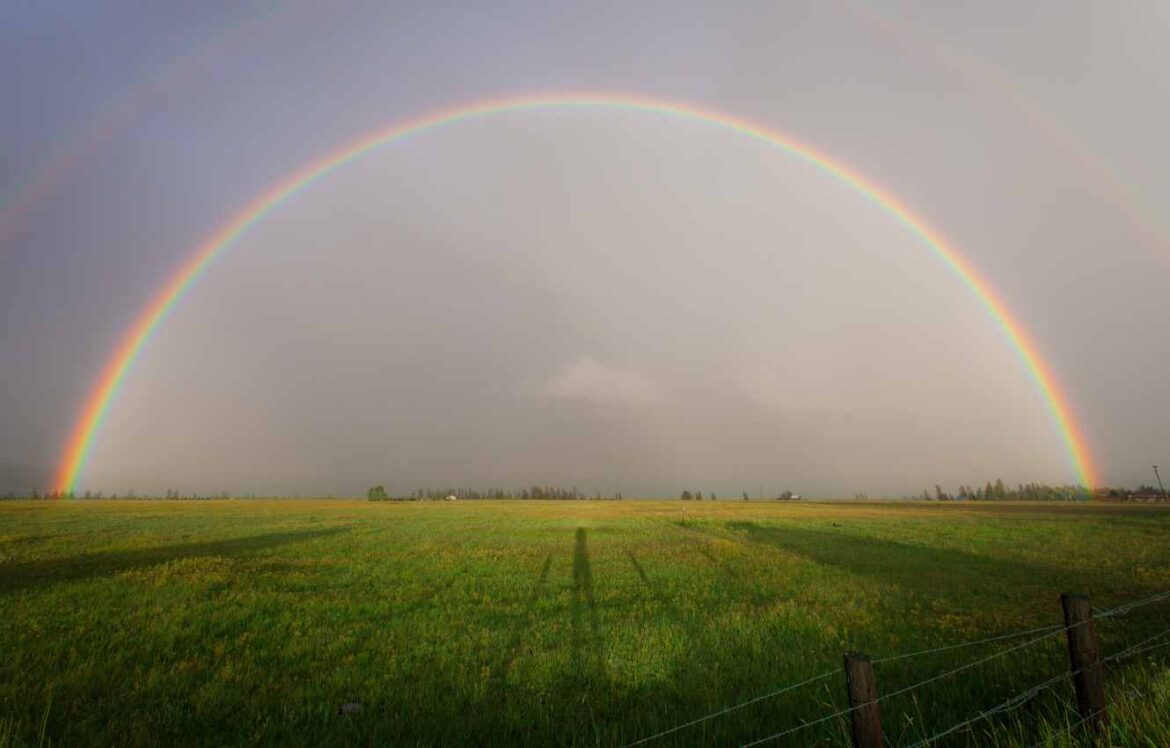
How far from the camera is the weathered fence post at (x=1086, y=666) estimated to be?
19.0 feet

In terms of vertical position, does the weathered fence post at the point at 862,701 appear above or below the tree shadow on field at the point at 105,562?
above

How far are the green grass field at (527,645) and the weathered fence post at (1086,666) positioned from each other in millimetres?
212

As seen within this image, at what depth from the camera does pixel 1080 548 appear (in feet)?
Result: 99.1

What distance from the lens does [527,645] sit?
456 inches

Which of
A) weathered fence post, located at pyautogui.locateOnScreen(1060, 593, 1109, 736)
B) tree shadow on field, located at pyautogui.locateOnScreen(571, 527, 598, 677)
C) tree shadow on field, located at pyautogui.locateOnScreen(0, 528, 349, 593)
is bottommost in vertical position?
tree shadow on field, located at pyautogui.locateOnScreen(571, 527, 598, 677)

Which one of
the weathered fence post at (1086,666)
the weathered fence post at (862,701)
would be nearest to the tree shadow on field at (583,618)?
the weathered fence post at (862,701)

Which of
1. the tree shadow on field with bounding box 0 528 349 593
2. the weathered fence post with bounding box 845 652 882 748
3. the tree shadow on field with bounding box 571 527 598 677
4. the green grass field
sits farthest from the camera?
the tree shadow on field with bounding box 0 528 349 593

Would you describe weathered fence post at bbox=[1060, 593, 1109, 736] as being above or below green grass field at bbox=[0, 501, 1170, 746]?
above

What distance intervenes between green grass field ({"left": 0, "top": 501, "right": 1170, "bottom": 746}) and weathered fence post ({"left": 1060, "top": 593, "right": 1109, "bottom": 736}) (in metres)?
0.21

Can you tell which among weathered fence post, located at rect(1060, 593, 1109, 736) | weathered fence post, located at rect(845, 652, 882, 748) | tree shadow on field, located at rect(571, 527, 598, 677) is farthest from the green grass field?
weathered fence post, located at rect(845, 652, 882, 748)

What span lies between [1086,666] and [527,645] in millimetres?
9043

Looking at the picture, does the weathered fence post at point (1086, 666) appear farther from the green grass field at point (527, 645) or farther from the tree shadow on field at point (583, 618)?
the tree shadow on field at point (583, 618)

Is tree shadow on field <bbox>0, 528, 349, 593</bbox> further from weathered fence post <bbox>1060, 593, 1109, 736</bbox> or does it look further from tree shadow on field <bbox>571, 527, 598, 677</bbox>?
weathered fence post <bbox>1060, 593, 1109, 736</bbox>

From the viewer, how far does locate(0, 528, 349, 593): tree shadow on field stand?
60.5ft
